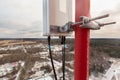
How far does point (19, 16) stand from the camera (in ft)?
5.29

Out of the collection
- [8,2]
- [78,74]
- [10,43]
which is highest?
[8,2]

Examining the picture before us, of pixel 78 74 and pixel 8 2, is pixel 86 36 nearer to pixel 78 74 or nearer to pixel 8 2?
pixel 78 74

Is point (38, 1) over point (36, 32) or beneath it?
over

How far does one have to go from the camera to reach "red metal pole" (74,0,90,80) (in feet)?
3.02

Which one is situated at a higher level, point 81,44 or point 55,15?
point 55,15

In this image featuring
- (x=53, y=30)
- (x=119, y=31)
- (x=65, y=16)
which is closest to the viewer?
(x=53, y=30)

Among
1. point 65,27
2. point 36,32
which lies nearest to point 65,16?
point 65,27

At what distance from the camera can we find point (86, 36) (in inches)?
36.4

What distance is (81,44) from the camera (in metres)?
0.92

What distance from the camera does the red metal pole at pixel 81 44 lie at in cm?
92

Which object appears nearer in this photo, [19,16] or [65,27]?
[65,27]

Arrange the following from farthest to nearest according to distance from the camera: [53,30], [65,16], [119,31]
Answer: [119,31], [65,16], [53,30]

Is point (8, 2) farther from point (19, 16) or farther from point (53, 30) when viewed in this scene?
point (53, 30)

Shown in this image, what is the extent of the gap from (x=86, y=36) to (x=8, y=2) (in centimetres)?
94
